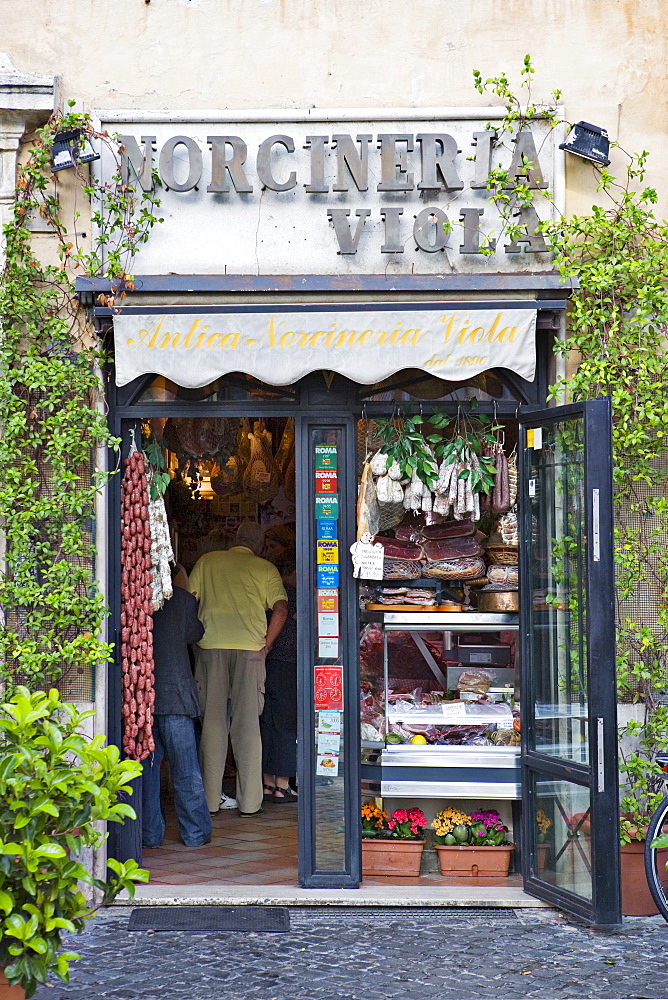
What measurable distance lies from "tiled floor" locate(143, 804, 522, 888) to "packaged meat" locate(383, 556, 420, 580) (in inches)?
71.5

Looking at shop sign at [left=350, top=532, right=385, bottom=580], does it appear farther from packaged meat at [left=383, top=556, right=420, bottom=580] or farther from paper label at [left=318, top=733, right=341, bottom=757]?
paper label at [left=318, top=733, right=341, bottom=757]

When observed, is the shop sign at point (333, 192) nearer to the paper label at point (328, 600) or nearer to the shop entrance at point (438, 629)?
the shop entrance at point (438, 629)

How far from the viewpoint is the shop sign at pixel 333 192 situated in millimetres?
6422

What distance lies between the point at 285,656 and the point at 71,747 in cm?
481

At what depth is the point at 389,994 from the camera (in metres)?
4.93

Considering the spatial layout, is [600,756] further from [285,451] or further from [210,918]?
[285,451]

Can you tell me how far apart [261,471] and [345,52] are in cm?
380

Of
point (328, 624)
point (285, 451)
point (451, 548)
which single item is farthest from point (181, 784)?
point (285, 451)

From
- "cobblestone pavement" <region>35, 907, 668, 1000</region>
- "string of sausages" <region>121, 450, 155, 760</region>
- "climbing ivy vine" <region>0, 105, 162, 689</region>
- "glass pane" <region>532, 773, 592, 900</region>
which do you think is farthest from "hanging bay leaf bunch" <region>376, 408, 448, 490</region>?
"cobblestone pavement" <region>35, 907, 668, 1000</region>

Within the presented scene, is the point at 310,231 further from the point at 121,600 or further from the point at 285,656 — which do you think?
the point at 285,656

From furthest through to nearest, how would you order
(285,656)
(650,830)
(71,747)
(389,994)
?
(285,656)
(650,830)
(389,994)
(71,747)

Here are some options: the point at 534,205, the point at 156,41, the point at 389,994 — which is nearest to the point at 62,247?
the point at 156,41

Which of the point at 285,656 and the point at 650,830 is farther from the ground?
the point at 285,656

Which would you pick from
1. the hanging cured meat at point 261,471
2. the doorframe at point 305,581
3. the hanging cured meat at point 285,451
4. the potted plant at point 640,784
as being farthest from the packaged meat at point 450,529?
the hanging cured meat at point 285,451
